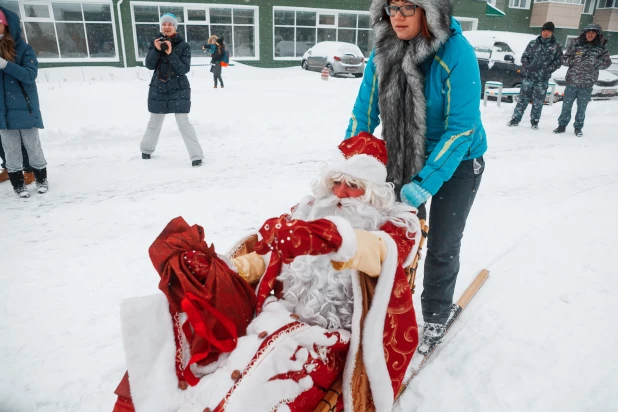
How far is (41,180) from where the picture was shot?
15.2 ft

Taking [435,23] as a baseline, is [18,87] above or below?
below

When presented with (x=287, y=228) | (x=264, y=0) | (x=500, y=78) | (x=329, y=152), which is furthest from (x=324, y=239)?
(x=264, y=0)

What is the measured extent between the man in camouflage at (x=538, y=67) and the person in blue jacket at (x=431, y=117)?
6982 mm

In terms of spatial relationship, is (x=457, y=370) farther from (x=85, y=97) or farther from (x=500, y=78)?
(x=500, y=78)

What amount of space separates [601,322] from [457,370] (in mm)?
1139

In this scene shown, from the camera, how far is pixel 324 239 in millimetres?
1354

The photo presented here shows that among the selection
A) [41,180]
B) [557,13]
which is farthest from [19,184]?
[557,13]

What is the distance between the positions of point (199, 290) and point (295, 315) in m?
0.40

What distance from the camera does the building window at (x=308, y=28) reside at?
19484mm

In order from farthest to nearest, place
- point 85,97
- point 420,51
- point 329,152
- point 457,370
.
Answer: point 85,97
point 329,152
point 457,370
point 420,51

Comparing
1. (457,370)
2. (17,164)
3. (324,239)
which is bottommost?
Result: (457,370)

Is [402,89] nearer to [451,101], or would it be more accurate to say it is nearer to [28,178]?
[451,101]

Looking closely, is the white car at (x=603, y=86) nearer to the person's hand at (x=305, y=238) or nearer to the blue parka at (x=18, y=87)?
the blue parka at (x=18, y=87)

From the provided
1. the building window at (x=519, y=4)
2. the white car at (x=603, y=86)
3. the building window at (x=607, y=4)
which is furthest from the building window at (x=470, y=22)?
the white car at (x=603, y=86)
